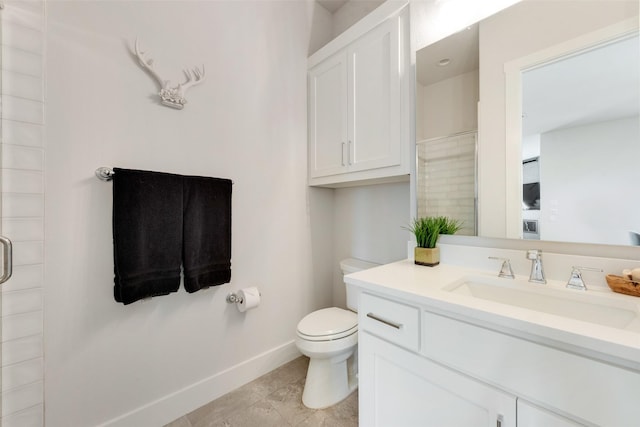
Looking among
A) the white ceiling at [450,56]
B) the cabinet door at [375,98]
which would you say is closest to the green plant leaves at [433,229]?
the cabinet door at [375,98]

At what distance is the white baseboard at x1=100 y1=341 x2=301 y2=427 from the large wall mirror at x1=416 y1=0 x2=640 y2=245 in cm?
142

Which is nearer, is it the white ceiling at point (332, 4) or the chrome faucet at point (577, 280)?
the chrome faucet at point (577, 280)

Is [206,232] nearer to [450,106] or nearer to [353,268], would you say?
[353,268]

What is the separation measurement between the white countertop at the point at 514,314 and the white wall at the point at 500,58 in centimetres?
34

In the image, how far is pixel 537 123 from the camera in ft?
3.47

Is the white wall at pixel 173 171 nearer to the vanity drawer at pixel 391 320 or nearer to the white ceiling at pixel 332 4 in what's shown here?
the white ceiling at pixel 332 4

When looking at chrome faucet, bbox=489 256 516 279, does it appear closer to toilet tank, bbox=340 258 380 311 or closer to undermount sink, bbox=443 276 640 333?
undermount sink, bbox=443 276 640 333

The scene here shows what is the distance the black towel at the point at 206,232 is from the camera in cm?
139

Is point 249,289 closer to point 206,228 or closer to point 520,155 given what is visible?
point 206,228

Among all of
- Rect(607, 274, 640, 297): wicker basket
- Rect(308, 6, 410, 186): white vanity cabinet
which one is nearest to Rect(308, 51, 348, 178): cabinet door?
Rect(308, 6, 410, 186): white vanity cabinet

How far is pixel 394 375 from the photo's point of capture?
3.12 feet

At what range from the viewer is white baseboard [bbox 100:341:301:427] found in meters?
1.28

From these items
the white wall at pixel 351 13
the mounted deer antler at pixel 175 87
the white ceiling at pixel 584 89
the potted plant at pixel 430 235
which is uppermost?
the white wall at pixel 351 13

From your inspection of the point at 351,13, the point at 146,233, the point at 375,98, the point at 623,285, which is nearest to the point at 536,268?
the point at 623,285
